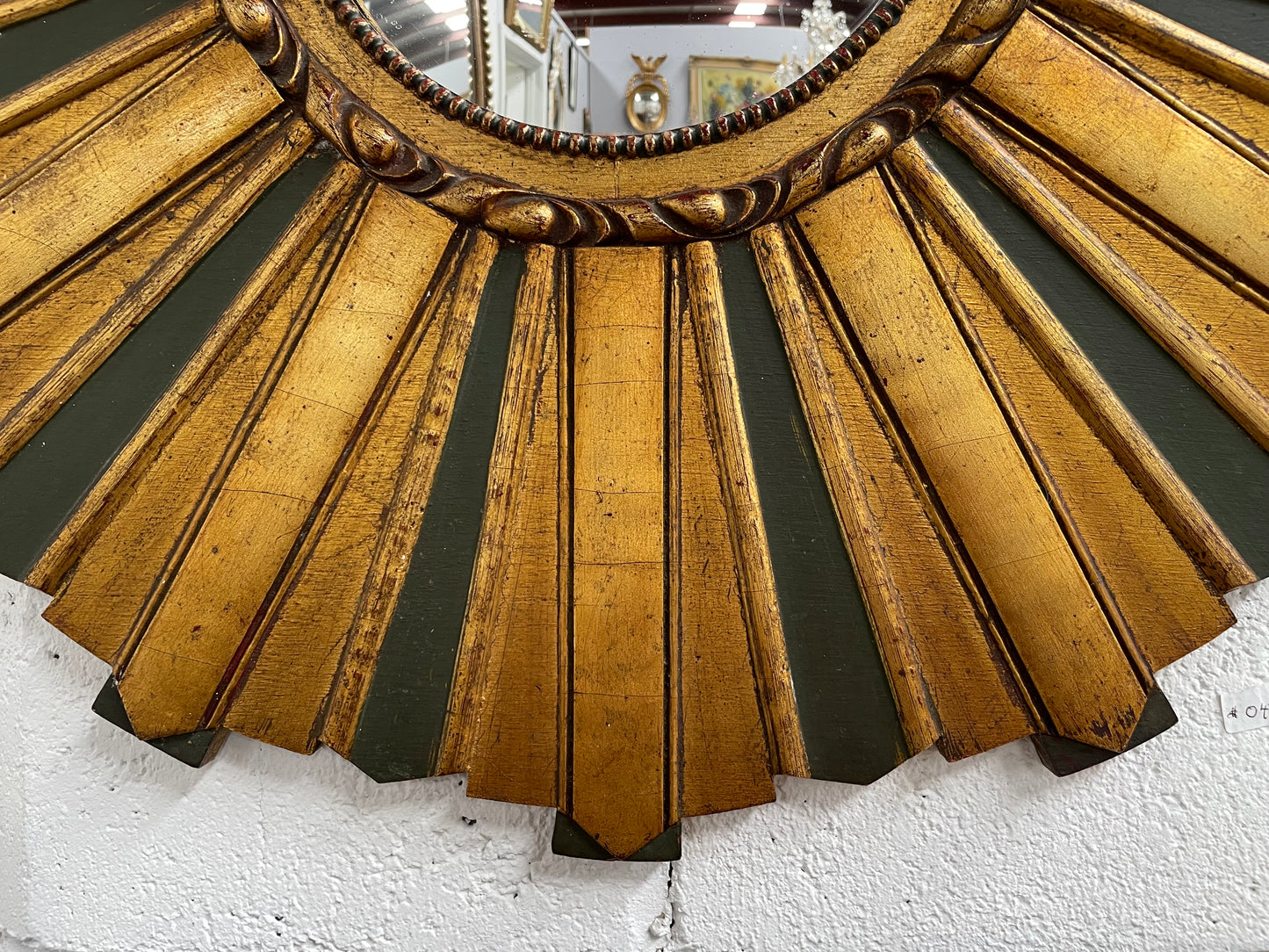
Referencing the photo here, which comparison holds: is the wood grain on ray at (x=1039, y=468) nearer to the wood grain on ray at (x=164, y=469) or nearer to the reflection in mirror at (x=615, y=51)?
the reflection in mirror at (x=615, y=51)

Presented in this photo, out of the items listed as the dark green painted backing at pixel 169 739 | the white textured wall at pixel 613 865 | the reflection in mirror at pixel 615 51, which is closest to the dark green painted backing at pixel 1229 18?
the reflection in mirror at pixel 615 51

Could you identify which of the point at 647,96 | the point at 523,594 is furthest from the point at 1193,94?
the point at 523,594

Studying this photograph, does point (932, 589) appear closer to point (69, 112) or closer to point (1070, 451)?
point (1070, 451)

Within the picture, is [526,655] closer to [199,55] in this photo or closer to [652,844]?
[652,844]

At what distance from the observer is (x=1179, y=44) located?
57 centimetres

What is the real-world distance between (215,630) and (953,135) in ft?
2.23

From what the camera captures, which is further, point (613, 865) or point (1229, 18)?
point (613, 865)

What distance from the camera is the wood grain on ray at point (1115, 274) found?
0.58 m

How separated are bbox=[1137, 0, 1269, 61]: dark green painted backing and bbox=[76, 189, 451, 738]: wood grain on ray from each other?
61 cm

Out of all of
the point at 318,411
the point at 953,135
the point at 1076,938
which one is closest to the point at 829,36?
the point at 953,135

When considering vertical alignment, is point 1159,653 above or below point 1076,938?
above

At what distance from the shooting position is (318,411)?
0.60 meters

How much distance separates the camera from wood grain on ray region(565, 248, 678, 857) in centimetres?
61

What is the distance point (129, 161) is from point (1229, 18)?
83cm
